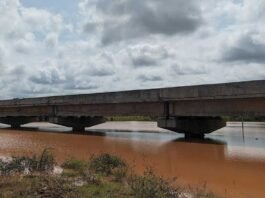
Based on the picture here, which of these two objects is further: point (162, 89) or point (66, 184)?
point (162, 89)

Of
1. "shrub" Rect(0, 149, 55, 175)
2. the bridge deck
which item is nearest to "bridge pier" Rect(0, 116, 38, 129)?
the bridge deck

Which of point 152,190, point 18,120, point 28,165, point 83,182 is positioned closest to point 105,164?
point 83,182

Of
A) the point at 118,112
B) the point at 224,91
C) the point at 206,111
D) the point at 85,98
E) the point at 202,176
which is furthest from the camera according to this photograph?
the point at 85,98

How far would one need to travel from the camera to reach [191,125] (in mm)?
26156

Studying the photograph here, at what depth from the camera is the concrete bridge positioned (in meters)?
21.1

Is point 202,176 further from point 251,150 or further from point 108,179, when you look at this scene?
point 251,150

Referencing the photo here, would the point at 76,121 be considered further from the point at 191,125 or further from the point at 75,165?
the point at 75,165

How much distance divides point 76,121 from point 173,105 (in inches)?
551

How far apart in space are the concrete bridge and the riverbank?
457 inches

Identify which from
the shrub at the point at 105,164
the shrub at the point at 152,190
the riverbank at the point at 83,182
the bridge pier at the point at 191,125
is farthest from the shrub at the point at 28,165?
the bridge pier at the point at 191,125

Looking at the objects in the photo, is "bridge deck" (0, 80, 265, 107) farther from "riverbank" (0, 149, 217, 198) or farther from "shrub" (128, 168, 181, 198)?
A: "shrub" (128, 168, 181, 198)

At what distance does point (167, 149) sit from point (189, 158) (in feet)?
11.5

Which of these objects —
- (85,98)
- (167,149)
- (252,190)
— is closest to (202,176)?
(252,190)

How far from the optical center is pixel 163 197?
22.0 feet
